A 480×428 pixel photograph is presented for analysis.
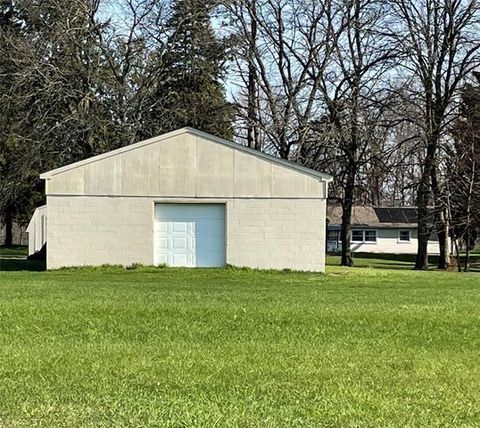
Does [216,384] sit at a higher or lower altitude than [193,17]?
lower

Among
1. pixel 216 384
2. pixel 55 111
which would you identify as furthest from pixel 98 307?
pixel 55 111

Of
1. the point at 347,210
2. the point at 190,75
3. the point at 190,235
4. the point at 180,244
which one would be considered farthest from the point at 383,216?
the point at 180,244

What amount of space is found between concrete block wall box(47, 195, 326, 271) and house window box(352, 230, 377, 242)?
3729cm

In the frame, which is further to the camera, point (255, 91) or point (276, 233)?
point (255, 91)

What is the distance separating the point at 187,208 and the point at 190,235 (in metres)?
0.84

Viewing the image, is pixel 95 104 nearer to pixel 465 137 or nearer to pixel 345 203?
pixel 345 203

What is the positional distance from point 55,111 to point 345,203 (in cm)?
1354

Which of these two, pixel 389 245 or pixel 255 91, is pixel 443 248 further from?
pixel 389 245

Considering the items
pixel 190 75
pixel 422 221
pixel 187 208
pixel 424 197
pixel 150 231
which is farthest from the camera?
pixel 424 197

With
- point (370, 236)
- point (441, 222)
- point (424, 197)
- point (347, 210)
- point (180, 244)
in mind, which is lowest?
point (370, 236)

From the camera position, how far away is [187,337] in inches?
361

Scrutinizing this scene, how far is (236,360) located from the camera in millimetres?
7707

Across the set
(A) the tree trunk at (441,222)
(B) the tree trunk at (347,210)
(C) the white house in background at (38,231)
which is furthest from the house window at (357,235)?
(C) the white house in background at (38,231)

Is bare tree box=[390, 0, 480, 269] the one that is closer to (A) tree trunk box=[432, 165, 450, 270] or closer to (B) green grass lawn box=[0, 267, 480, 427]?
(A) tree trunk box=[432, 165, 450, 270]
